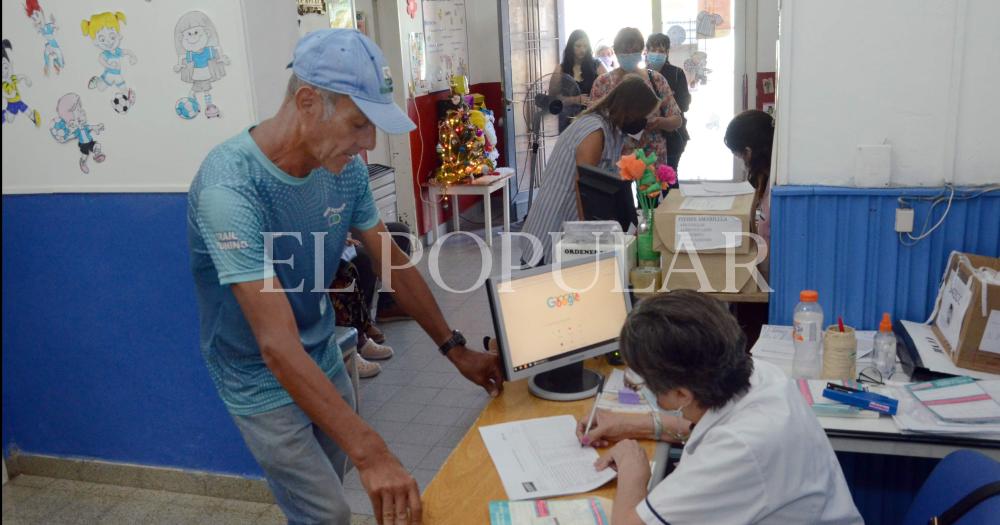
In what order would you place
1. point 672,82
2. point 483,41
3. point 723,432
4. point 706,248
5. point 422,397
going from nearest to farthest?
point 723,432 < point 706,248 < point 422,397 < point 672,82 < point 483,41

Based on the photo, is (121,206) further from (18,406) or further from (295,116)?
(295,116)

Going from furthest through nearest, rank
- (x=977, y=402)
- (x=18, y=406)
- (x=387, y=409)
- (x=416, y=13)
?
1. (x=416, y=13)
2. (x=387, y=409)
3. (x=18, y=406)
4. (x=977, y=402)

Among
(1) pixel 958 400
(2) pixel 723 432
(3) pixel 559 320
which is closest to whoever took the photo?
(2) pixel 723 432

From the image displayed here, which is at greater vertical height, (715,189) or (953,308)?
(715,189)

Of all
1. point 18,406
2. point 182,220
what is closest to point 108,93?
point 182,220

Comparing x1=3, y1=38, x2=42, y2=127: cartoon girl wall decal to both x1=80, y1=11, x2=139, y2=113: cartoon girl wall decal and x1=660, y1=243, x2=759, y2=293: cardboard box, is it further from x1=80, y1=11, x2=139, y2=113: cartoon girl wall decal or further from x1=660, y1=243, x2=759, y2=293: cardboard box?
x1=660, y1=243, x2=759, y2=293: cardboard box

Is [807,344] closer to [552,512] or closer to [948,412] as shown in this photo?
[948,412]

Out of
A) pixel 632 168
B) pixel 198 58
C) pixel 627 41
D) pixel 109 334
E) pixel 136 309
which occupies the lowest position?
pixel 109 334

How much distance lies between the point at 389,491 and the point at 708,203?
1.69 metres

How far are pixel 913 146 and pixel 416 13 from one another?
4874 millimetres

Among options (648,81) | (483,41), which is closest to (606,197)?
(648,81)

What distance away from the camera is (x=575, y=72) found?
714 cm

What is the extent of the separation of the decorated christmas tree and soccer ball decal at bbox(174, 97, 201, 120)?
3.83 m

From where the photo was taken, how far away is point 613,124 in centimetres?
375
